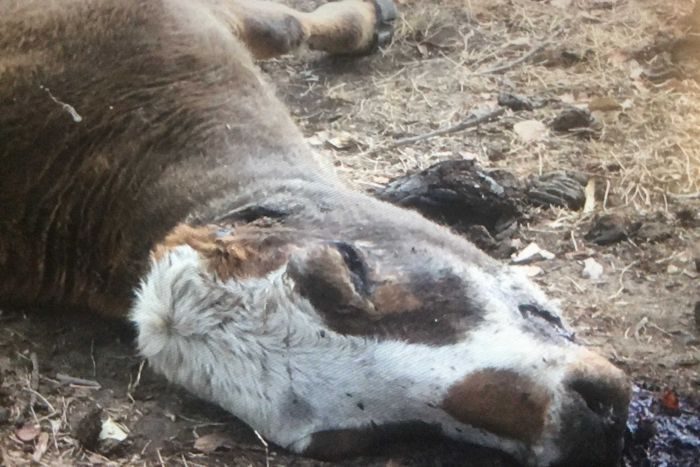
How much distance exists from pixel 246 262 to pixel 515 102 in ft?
8.15

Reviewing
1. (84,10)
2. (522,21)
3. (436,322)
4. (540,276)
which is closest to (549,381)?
(436,322)

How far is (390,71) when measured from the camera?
5.66m

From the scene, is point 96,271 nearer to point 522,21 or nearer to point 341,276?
point 341,276

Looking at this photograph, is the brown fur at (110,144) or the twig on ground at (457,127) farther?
the twig on ground at (457,127)

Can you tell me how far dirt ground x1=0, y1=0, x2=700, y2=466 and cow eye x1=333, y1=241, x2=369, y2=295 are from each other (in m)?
0.42

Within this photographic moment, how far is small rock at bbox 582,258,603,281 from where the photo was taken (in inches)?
147

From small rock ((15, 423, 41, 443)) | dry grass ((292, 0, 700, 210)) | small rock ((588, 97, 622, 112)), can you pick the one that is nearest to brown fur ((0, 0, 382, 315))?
small rock ((15, 423, 41, 443))

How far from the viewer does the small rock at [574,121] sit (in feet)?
15.7

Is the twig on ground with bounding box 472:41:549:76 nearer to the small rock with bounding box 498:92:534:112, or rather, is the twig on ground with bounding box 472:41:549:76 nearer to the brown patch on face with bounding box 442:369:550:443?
the small rock with bounding box 498:92:534:112

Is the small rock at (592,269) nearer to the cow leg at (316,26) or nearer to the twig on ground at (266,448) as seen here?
the twig on ground at (266,448)

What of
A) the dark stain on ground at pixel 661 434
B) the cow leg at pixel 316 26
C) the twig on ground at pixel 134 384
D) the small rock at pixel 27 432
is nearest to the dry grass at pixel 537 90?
the cow leg at pixel 316 26

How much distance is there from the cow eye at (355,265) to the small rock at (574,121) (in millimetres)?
Answer: 2150

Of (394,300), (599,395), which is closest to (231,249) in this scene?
(394,300)

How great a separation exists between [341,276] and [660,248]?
1.53m
